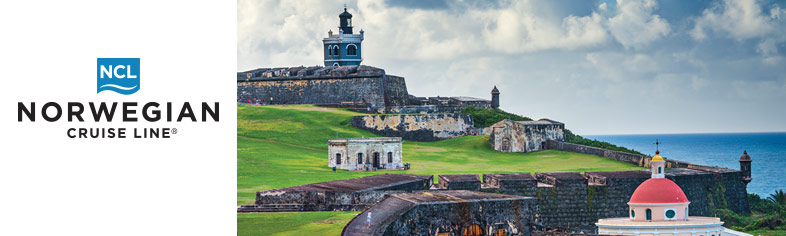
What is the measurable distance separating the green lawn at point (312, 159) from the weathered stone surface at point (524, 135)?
2.30 ft

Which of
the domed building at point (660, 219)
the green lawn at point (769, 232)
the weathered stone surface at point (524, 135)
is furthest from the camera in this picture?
the weathered stone surface at point (524, 135)

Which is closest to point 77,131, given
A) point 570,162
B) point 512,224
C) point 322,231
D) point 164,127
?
point 164,127

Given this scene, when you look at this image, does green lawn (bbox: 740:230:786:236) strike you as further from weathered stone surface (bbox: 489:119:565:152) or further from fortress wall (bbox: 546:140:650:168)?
weathered stone surface (bbox: 489:119:565:152)

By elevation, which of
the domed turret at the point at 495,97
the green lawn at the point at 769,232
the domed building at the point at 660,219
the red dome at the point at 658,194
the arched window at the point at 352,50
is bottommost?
the green lawn at the point at 769,232

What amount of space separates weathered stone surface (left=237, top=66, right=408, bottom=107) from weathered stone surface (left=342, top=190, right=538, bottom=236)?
4639cm

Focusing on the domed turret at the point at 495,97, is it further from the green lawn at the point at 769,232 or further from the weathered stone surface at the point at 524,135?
the green lawn at the point at 769,232

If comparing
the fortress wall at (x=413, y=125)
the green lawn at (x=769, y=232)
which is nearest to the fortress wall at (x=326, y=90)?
the fortress wall at (x=413, y=125)

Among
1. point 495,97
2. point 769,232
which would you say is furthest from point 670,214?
point 495,97

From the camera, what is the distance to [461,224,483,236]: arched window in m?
22.2

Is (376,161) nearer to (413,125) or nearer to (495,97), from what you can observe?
(413,125)

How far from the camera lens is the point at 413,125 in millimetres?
60469

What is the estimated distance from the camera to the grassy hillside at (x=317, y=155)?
3847 centimetres

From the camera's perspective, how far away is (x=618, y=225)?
2525 cm

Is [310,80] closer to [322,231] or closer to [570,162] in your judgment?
[570,162]
